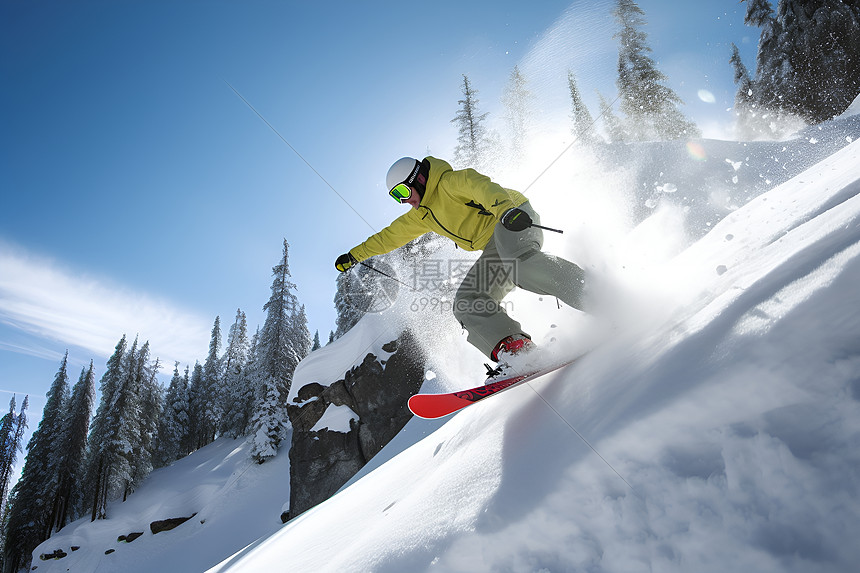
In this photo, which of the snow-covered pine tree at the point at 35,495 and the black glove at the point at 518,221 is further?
the snow-covered pine tree at the point at 35,495

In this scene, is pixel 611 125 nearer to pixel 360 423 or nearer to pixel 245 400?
pixel 360 423

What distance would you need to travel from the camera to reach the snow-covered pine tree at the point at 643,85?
24172mm

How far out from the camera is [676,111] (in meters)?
25.0

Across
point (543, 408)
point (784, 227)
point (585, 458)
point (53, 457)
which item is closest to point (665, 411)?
point (585, 458)

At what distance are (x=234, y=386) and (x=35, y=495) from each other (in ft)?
49.9

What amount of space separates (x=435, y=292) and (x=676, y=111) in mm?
21934

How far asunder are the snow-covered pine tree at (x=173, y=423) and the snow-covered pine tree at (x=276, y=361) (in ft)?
57.9

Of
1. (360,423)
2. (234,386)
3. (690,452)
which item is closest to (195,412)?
(234,386)

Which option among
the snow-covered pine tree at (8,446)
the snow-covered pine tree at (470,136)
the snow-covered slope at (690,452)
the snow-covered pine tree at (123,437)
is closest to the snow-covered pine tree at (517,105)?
the snow-covered pine tree at (470,136)

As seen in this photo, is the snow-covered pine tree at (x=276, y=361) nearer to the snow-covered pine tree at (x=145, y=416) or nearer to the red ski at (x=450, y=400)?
the snow-covered pine tree at (x=145, y=416)

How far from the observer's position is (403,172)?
407 centimetres

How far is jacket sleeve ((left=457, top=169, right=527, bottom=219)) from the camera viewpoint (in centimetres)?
343

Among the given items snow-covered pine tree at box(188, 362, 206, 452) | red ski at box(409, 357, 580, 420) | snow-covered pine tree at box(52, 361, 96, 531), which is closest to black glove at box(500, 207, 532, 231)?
red ski at box(409, 357, 580, 420)

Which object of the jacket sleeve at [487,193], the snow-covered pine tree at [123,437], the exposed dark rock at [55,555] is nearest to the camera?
the jacket sleeve at [487,193]
